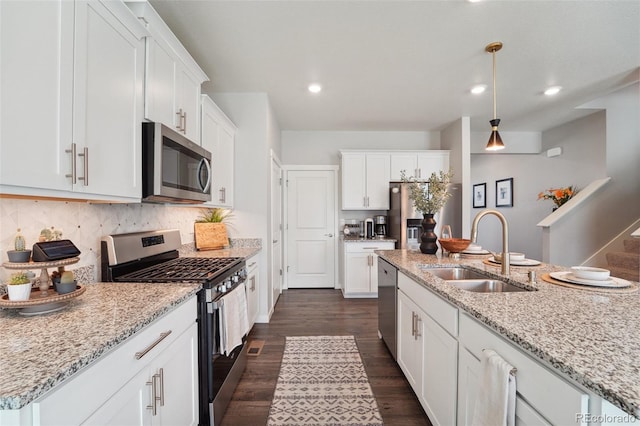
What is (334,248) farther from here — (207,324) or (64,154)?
(64,154)

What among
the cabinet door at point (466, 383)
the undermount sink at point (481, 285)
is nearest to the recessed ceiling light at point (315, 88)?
the undermount sink at point (481, 285)

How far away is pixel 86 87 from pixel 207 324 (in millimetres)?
1235

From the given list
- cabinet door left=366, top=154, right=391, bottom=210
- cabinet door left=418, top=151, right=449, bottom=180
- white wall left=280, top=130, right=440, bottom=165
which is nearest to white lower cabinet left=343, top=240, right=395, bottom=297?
cabinet door left=366, top=154, right=391, bottom=210

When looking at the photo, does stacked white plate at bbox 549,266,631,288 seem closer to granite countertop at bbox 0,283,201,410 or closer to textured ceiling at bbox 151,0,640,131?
textured ceiling at bbox 151,0,640,131

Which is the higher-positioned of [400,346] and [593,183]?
[593,183]

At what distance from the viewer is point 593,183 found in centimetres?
394

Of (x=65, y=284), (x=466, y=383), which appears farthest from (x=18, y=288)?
(x=466, y=383)

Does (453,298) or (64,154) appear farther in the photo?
(453,298)

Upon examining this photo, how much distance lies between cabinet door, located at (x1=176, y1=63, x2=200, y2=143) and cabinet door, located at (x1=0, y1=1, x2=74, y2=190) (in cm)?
88

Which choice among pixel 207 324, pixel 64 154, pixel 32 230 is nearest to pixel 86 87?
pixel 64 154

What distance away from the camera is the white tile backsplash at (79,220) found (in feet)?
3.74

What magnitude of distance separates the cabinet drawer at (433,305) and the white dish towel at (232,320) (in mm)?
1183

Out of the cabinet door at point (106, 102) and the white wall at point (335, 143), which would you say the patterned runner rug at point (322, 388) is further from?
the white wall at point (335, 143)

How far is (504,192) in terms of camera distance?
5.79 meters
